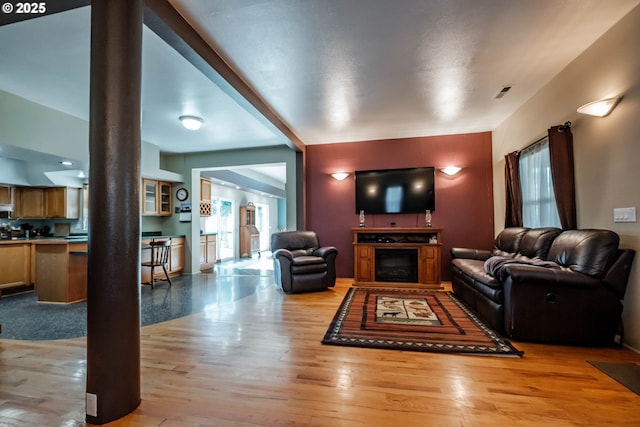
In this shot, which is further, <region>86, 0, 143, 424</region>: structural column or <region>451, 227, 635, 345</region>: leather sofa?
<region>451, 227, 635, 345</region>: leather sofa

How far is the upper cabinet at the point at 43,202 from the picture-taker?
5.36m

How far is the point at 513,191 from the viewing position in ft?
13.6

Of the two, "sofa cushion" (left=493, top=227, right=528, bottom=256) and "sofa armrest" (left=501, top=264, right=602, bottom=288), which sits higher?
"sofa cushion" (left=493, top=227, right=528, bottom=256)

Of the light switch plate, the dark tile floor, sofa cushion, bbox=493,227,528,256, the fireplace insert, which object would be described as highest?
the light switch plate

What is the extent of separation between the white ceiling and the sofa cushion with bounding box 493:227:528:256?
1.78 meters

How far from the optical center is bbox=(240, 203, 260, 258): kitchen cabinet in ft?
31.3

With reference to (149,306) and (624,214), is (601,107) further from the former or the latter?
(149,306)

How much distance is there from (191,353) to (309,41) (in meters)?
2.87

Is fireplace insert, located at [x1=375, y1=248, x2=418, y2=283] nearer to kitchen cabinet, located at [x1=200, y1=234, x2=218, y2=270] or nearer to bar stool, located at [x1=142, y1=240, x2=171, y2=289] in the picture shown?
bar stool, located at [x1=142, y1=240, x2=171, y2=289]

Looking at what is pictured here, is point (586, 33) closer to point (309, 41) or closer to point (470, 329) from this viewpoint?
point (309, 41)

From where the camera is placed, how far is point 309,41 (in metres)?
2.48

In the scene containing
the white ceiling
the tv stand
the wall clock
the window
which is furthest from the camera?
the wall clock

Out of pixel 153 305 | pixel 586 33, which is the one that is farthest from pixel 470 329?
pixel 153 305

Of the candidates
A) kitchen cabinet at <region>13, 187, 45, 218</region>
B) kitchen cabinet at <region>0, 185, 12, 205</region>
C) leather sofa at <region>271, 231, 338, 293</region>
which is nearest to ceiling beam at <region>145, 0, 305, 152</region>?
leather sofa at <region>271, 231, 338, 293</region>
